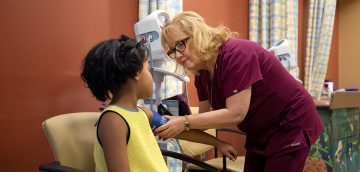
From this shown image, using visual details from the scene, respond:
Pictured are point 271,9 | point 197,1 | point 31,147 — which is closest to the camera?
point 31,147

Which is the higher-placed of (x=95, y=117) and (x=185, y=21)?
(x=185, y=21)

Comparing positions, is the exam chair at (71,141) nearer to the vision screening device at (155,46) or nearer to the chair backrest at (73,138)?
the chair backrest at (73,138)

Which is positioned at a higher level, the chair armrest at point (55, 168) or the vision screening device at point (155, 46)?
the vision screening device at point (155, 46)

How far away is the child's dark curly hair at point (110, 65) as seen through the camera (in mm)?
831

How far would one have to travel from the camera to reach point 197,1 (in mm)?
2586

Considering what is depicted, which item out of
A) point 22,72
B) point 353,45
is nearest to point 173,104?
point 22,72

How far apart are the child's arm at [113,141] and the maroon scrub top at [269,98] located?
0.52 m

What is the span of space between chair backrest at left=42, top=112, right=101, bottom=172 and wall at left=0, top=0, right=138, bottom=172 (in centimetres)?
42

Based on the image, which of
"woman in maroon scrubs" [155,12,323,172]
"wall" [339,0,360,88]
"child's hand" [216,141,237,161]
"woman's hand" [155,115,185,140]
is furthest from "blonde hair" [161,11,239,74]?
"wall" [339,0,360,88]

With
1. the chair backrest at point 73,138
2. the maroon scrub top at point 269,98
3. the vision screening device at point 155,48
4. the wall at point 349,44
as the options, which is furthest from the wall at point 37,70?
the wall at point 349,44

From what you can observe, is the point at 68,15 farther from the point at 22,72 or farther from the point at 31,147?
the point at 31,147

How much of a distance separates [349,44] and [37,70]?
4.51 meters

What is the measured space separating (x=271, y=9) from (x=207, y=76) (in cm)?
212

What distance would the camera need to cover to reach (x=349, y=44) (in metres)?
4.20
